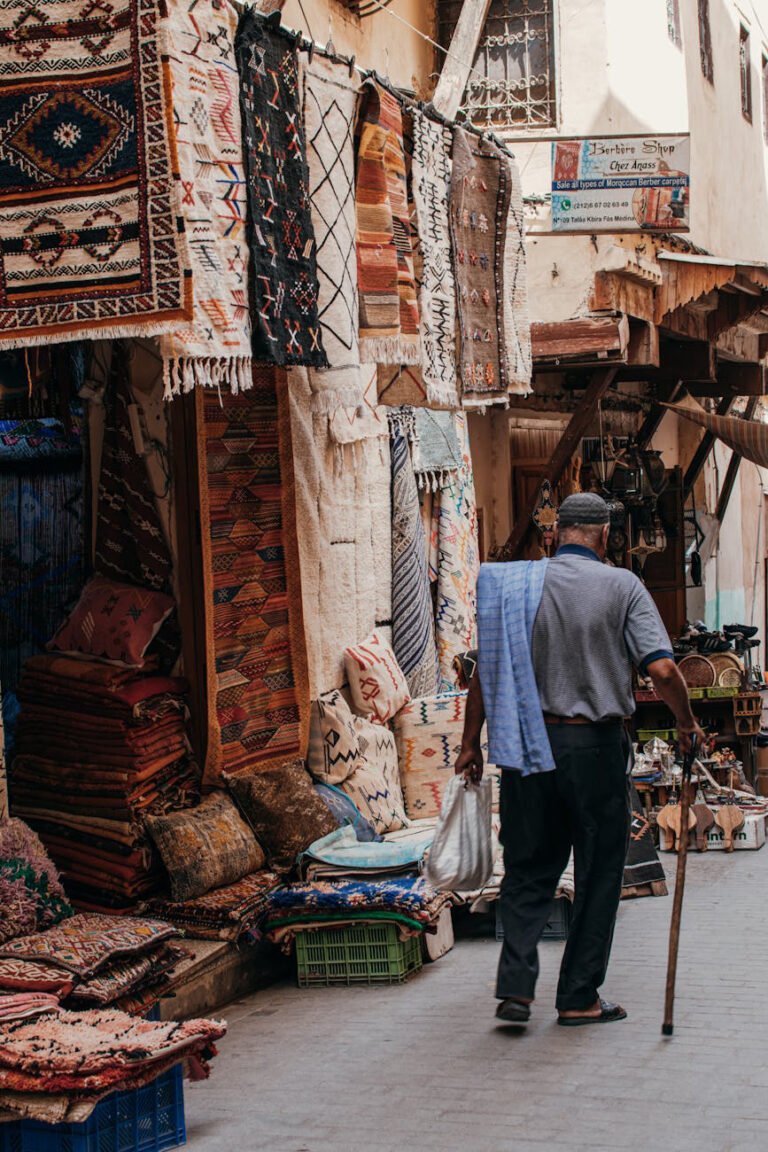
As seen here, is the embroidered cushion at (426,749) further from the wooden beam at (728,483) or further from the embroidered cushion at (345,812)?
the wooden beam at (728,483)

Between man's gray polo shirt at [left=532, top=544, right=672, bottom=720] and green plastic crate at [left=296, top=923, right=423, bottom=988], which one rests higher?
man's gray polo shirt at [left=532, top=544, right=672, bottom=720]

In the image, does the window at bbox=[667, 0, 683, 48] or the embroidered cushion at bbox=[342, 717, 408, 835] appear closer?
the embroidered cushion at bbox=[342, 717, 408, 835]

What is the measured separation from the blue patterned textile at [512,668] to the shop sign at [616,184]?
16.9 ft

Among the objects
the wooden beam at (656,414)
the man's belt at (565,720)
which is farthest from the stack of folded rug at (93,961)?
the wooden beam at (656,414)

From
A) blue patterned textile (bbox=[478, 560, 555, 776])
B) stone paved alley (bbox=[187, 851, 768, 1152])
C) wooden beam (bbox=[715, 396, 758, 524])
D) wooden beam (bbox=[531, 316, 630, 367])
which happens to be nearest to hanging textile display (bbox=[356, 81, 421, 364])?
blue patterned textile (bbox=[478, 560, 555, 776])

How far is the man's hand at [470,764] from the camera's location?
18.8 ft

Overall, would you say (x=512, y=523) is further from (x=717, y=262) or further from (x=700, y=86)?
(x=700, y=86)

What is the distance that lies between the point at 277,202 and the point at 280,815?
2.69 metres

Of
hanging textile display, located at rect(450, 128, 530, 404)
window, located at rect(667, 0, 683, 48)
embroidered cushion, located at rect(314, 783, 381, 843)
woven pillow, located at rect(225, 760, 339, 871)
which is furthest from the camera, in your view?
window, located at rect(667, 0, 683, 48)

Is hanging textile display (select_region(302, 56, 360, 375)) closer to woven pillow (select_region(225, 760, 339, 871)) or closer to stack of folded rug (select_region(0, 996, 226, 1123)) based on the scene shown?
woven pillow (select_region(225, 760, 339, 871))

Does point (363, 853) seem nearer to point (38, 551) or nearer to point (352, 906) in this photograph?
point (352, 906)

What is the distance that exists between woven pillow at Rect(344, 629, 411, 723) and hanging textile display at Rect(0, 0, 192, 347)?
3.41m

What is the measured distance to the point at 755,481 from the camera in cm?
2170

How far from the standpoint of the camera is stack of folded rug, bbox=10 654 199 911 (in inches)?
258
